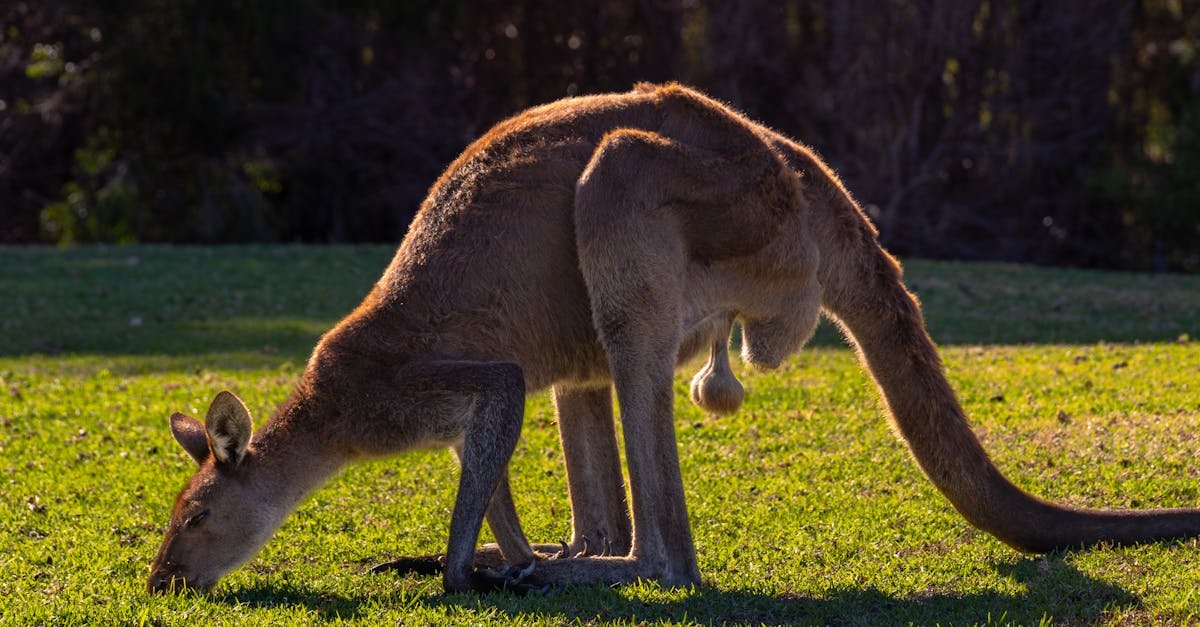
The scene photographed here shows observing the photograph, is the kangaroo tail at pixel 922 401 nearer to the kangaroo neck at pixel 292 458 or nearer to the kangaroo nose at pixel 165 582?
the kangaroo neck at pixel 292 458

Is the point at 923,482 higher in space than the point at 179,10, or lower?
lower

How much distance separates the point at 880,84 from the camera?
773 inches

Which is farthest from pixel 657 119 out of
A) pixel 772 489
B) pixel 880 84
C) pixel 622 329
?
pixel 880 84

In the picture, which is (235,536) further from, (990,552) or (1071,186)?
(1071,186)

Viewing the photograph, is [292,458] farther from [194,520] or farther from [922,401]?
[922,401]

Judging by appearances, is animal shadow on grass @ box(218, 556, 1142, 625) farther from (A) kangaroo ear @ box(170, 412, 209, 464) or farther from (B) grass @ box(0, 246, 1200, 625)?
(A) kangaroo ear @ box(170, 412, 209, 464)

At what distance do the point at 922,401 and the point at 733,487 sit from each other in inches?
62.0

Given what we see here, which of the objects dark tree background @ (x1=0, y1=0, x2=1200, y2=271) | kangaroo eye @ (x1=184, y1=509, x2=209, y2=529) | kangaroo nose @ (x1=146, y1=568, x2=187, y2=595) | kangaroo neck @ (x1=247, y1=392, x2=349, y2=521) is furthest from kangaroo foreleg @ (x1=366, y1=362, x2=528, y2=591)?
dark tree background @ (x1=0, y1=0, x2=1200, y2=271)

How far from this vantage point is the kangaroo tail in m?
5.51

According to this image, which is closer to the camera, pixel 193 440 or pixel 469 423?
pixel 469 423

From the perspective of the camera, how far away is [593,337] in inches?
219

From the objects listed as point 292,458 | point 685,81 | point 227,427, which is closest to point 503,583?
point 292,458

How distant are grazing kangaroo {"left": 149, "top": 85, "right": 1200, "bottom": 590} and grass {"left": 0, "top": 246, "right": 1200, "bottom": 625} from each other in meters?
0.26

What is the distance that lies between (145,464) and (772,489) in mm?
3261
